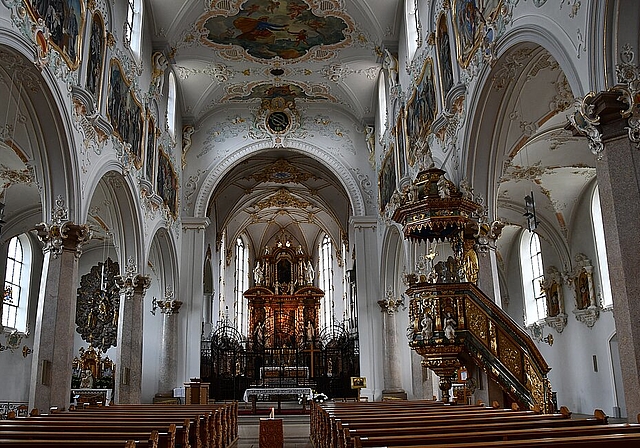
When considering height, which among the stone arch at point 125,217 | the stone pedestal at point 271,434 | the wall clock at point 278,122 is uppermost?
the wall clock at point 278,122

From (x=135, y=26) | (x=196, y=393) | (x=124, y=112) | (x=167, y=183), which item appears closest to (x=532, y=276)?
(x=196, y=393)

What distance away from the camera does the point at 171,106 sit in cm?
1919

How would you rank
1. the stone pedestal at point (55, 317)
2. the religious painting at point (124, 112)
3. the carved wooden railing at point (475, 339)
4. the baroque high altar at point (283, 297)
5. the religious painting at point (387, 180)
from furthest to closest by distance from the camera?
the baroque high altar at point (283, 297) < the religious painting at point (387, 180) < the religious painting at point (124, 112) < the stone pedestal at point (55, 317) < the carved wooden railing at point (475, 339)

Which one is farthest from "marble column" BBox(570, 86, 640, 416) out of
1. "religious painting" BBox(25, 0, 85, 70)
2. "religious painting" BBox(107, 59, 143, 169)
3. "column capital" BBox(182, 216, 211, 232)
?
"column capital" BBox(182, 216, 211, 232)

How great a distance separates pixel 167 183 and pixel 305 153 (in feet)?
16.9

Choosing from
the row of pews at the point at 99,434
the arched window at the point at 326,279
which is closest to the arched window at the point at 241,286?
the arched window at the point at 326,279

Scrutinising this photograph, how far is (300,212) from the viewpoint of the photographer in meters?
33.6

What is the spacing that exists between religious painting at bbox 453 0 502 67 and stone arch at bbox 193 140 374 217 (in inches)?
393

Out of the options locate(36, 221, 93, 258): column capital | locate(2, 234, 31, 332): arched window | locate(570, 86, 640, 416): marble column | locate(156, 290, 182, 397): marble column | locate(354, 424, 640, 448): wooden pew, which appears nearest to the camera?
locate(354, 424, 640, 448): wooden pew

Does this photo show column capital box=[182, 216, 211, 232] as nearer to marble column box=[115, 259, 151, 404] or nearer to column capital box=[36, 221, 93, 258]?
marble column box=[115, 259, 151, 404]

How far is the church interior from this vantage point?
8.84 m

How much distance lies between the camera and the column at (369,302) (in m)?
19.2

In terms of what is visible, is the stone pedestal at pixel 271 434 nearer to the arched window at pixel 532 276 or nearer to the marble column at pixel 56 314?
the marble column at pixel 56 314

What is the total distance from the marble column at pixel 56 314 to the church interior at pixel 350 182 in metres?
0.03
